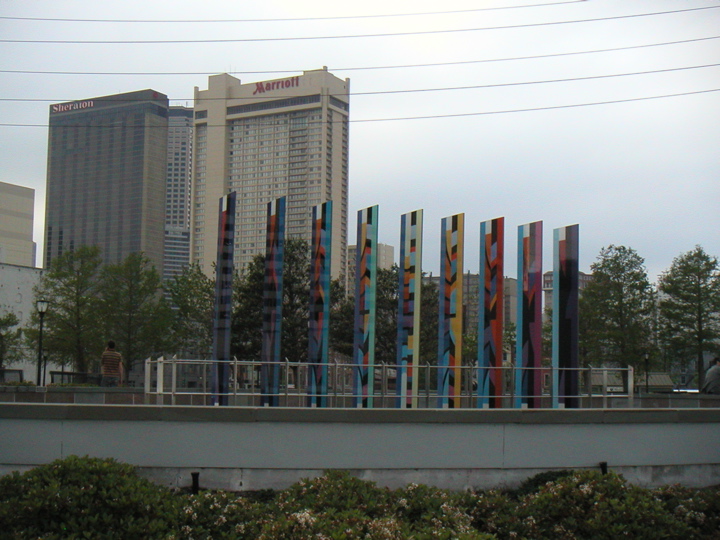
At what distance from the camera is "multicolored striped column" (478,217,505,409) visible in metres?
22.2

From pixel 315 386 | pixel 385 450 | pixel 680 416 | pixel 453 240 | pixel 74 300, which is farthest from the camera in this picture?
pixel 74 300

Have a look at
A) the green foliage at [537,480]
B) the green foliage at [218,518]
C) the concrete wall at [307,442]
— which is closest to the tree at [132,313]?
the concrete wall at [307,442]

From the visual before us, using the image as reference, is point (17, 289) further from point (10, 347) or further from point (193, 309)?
point (193, 309)

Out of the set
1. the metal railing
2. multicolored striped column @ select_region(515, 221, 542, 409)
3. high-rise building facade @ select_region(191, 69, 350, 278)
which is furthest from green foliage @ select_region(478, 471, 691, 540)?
high-rise building facade @ select_region(191, 69, 350, 278)

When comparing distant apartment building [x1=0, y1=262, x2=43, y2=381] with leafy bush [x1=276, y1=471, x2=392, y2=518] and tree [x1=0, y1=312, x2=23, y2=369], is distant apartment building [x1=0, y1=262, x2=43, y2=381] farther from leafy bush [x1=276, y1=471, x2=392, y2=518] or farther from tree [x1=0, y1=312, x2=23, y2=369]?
leafy bush [x1=276, y1=471, x2=392, y2=518]

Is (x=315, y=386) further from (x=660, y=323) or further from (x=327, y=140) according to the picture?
(x=327, y=140)

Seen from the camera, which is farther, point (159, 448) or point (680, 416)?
point (680, 416)

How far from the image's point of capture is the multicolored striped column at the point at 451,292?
22516mm

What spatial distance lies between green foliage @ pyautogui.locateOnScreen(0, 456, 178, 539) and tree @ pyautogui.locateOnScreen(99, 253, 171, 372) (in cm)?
4042

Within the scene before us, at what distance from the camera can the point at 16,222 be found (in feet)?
496

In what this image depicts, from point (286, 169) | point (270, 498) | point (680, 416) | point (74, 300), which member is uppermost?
point (286, 169)

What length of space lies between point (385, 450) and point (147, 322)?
39.2 metres

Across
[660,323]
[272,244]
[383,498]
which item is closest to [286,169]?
[660,323]

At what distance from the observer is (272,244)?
23.2m
